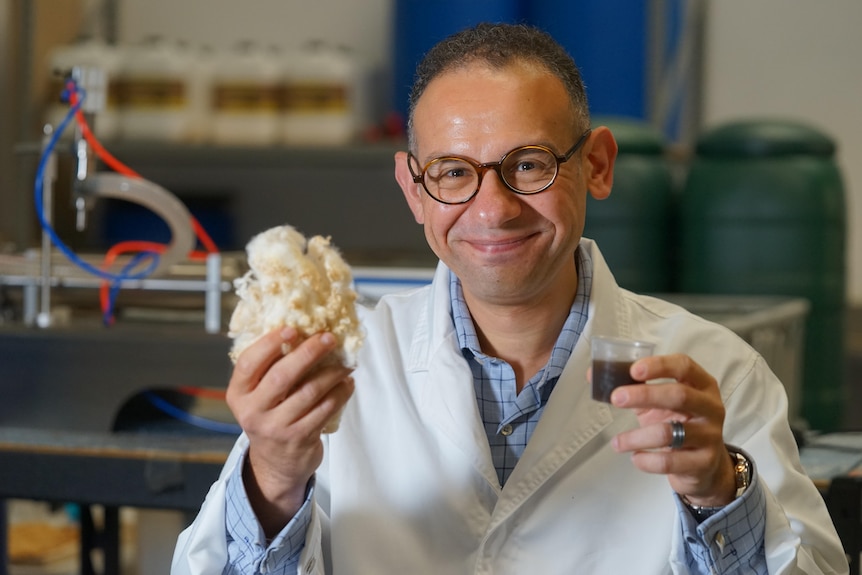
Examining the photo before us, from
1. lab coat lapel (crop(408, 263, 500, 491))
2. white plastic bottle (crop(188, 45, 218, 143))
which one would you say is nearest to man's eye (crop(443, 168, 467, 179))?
lab coat lapel (crop(408, 263, 500, 491))

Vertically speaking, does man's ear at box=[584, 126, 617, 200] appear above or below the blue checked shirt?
above

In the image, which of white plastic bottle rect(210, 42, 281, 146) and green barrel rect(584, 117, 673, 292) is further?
white plastic bottle rect(210, 42, 281, 146)

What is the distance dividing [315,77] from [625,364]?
10.4ft

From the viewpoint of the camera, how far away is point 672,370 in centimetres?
100

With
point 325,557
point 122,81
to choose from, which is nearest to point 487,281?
point 325,557

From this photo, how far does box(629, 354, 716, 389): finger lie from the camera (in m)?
0.99

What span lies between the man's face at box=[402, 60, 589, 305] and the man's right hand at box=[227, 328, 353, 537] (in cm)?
25

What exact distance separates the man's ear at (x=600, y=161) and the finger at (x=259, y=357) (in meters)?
0.49

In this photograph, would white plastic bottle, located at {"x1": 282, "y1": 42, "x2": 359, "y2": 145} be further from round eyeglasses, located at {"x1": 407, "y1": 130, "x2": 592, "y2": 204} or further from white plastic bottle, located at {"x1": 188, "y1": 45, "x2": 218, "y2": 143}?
round eyeglasses, located at {"x1": 407, "y1": 130, "x2": 592, "y2": 204}

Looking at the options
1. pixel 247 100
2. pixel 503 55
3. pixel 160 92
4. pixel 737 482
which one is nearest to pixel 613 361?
pixel 737 482

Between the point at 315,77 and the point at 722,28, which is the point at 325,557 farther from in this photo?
the point at 722,28

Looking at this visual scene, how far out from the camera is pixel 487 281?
A: 1231 millimetres

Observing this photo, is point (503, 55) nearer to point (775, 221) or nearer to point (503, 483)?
point (503, 483)

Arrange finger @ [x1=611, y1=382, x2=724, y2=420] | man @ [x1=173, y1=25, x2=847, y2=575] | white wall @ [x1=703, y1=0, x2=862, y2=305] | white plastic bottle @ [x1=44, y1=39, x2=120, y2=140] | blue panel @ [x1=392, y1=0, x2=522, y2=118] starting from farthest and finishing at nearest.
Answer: white wall @ [x1=703, y1=0, x2=862, y2=305] < white plastic bottle @ [x1=44, y1=39, x2=120, y2=140] < blue panel @ [x1=392, y1=0, x2=522, y2=118] < man @ [x1=173, y1=25, x2=847, y2=575] < finger @ [x1=611, y1=382, x2=724, y2=420]
